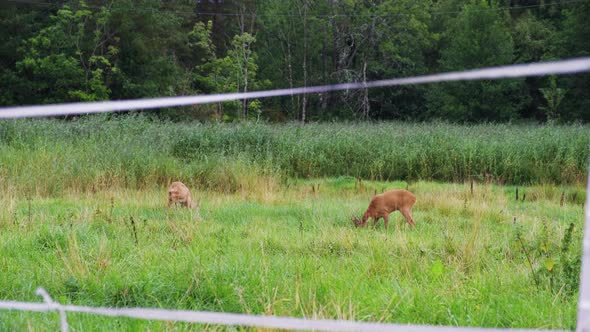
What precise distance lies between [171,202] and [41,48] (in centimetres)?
2559

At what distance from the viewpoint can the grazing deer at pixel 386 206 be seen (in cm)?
586

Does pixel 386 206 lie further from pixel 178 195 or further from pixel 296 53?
pixel 296 53

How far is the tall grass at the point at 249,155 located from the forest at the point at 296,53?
450 inches

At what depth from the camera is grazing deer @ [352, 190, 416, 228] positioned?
19.2 feet

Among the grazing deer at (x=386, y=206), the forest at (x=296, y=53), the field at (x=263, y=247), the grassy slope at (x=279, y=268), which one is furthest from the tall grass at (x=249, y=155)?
the forest at (x=296, y=53)

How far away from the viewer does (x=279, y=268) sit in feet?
12.6

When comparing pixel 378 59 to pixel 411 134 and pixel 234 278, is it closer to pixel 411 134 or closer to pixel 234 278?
pixel 411 134

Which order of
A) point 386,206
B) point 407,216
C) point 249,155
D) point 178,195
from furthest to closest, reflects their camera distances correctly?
1. point 249,155
2. point 178,195
3. point 407,216
4. point 386,206

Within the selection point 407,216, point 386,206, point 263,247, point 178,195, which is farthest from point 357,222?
point 178,195

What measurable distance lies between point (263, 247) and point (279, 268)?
0.65m

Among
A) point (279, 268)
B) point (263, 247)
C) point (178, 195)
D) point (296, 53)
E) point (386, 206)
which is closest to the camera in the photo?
point (279, 268)

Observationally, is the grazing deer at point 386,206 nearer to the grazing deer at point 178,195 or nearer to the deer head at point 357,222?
the deer head at point 357,222

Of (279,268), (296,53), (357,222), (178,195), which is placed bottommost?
(357,222)

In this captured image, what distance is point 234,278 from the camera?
3502 mm
